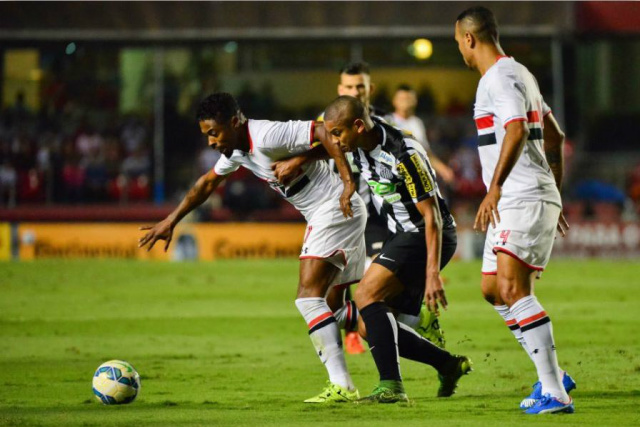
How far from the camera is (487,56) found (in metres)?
6.79

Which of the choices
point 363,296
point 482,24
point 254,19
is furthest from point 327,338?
point 254,19

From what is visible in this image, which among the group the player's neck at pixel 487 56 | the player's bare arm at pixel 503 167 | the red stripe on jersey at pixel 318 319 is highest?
the player's neck at pixel 487 56

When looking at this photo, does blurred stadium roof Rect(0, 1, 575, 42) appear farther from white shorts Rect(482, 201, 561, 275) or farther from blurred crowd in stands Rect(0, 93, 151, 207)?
white shorts Rect(482, 201, 561, 275)

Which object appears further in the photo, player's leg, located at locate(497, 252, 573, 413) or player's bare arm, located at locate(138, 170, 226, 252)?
player's bare arm, located at locate(138, 170, 226, 252)

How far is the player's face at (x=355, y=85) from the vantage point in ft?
33.2

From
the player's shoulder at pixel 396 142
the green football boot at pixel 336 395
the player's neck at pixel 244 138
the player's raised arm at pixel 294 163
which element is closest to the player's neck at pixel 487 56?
the player's shoulder at pixel 396 142

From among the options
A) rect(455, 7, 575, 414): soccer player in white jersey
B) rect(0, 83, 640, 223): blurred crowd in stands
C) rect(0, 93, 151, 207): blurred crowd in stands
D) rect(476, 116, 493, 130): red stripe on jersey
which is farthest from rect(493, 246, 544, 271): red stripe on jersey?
rect(0, 93, 151, 207): blurred crowd in stands

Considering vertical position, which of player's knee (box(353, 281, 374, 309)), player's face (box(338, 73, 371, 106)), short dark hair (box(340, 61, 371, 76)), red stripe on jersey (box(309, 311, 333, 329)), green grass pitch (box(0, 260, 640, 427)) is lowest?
green grass pitch (box(0, 260, 640, 427))

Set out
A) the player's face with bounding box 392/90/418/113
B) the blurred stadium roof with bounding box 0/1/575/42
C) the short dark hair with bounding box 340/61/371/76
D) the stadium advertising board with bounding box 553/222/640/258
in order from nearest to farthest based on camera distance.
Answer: the short dark hair with bounding box 340/61/371/76 → the player's face with bounding box 392/90/418/113 → the stadium advertising board with bounding box 553/222/640/258 → the blurred stadium roof with bounding box 0/1/575/42

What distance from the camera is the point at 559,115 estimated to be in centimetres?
2689

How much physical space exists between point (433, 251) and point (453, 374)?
1.09 meters

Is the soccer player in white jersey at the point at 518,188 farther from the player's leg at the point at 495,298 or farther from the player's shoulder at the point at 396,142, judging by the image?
the player's shoulder at the point at 396,142

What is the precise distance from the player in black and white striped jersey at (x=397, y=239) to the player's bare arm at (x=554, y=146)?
71 cm

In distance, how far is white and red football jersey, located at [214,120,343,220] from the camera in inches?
300
